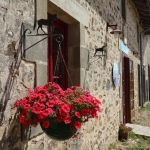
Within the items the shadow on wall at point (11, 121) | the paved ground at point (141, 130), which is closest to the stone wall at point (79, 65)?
the shadow on wall at point (11, 121)

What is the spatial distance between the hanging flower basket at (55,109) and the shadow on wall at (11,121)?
11 cm

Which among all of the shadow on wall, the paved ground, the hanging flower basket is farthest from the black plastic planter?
the paved ground

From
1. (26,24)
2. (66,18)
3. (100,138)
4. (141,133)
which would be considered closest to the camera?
(26,24)

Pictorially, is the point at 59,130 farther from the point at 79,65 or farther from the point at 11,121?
the point at 79,65

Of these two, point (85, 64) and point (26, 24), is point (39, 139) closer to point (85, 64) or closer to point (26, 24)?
point (26, 24)

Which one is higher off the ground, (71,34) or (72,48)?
(71,34)

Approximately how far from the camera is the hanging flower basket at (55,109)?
1.87m

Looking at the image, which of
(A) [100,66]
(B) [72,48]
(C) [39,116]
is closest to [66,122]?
(C) [39,116]

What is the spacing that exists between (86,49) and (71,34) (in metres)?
0.37

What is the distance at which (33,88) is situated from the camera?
7.45 feet

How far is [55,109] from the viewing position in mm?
1940

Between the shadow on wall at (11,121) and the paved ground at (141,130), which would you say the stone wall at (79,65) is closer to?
the shadow on wall at (11,121)

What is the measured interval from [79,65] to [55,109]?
4.86ft

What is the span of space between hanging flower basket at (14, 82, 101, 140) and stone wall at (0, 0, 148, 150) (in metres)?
0.15
